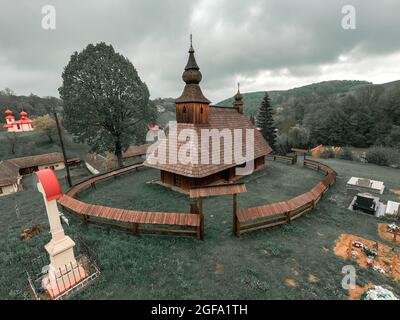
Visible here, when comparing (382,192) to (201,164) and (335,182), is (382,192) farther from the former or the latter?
(201,164)

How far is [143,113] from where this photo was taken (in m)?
22.4

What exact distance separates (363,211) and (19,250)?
2039cm

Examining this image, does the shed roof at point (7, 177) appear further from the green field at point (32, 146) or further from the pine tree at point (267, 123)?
the pine tree at point (267, 123)

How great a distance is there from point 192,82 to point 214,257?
1477 cm

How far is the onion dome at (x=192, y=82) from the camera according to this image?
17219mm

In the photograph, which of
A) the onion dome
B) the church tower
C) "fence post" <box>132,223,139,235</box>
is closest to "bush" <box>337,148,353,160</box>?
the church tower

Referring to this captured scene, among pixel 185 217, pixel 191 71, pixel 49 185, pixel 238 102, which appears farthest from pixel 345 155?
pixel 49 185

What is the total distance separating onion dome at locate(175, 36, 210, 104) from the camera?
1722 cm

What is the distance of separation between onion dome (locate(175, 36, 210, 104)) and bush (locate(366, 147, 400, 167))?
90.0 ft

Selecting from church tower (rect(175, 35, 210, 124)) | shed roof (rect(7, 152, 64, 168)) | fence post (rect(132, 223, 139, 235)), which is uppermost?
church tower (rect(175, 35, 210, 124))

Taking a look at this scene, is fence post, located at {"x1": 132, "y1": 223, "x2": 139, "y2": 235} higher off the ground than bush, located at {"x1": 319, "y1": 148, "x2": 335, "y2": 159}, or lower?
lower

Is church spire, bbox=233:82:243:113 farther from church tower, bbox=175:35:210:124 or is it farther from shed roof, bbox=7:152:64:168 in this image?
shed roof, bbox=7:152:64:168

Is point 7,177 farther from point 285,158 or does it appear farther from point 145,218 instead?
point 285,158

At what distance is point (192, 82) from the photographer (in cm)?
1773
